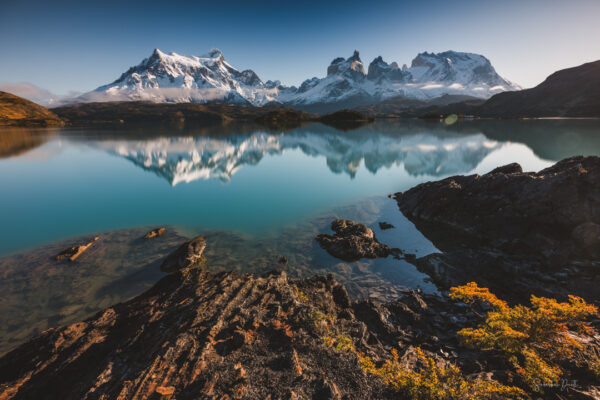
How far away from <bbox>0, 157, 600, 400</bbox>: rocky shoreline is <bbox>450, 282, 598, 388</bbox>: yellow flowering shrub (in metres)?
0.32

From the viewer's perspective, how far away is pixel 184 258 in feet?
47.9

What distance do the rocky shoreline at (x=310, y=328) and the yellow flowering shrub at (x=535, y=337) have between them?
32 cm

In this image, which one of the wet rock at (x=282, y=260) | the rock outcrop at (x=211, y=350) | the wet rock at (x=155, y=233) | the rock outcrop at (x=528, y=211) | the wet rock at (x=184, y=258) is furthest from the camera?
the wet rock at (x=155, y=233)

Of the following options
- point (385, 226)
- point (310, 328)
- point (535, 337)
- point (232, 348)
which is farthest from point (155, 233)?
point (535, 337)

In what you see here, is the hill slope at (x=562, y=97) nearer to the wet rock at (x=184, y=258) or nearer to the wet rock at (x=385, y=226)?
the wet rock at (x=385, y=226)

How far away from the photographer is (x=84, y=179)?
3541 cm

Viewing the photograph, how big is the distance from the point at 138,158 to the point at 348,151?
4618 centimetres

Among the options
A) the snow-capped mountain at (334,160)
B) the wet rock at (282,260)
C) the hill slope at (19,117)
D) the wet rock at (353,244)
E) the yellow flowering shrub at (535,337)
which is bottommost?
the wet rock at (282,260)

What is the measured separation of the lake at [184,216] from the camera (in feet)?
42.6

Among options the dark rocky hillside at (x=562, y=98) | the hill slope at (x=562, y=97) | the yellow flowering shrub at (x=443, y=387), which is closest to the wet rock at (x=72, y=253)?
the yellow flowering shrub at (x=443, y=387)

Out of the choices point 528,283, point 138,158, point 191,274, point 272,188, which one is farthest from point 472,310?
point 138,158

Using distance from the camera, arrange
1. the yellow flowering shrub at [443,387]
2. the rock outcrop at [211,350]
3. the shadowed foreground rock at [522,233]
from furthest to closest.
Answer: the shadowed foreground rock at [522,233]
the rock outcrop at [211,350]
the yellow flowering shrub at [443,387]

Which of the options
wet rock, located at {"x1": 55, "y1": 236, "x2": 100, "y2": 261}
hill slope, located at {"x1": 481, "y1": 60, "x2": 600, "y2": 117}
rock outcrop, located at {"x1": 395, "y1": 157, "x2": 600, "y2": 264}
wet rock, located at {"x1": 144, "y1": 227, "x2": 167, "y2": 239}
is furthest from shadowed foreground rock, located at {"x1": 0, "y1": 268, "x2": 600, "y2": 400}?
hill slope, located at {"x1": 481, "y1": 60, "x2": 600, "y2": 117}

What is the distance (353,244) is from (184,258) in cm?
1092
